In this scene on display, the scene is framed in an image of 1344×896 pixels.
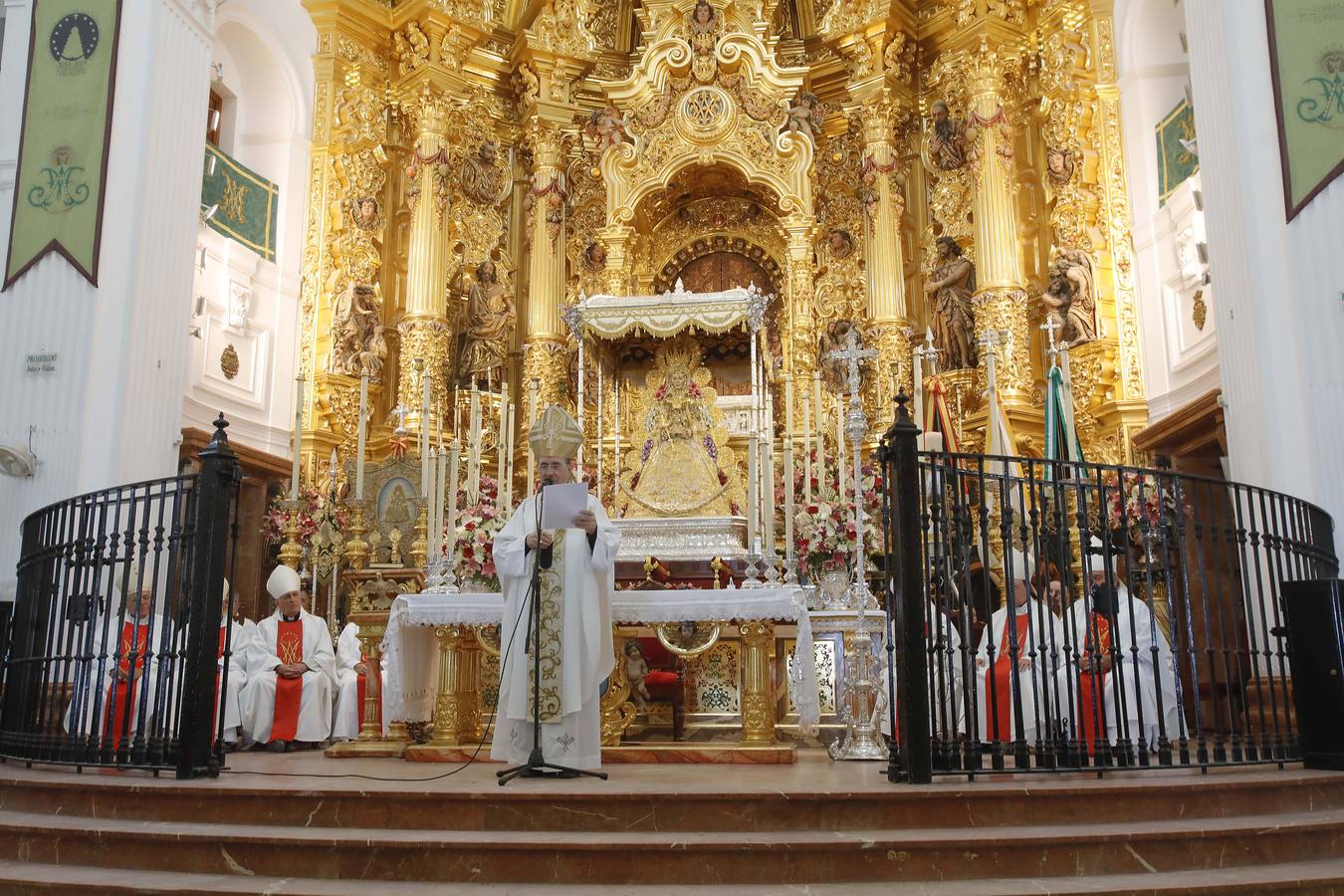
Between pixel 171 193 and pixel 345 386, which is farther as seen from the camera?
pixel 345 386

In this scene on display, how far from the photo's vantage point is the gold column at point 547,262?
47.0 feet

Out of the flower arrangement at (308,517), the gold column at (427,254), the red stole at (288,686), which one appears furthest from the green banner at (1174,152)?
the red stole at (288,686)

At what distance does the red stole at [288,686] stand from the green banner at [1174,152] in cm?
901

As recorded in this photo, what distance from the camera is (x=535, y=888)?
14.7 ft

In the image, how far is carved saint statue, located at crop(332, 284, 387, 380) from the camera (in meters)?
13.6

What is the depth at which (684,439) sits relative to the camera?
10172 mm

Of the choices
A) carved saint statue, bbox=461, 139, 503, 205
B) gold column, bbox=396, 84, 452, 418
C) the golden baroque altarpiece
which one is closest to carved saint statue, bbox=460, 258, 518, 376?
the golden baroque altarpiece

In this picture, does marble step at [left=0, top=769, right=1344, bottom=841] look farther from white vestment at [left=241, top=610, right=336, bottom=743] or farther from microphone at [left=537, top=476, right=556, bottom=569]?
white vestment at [left=241, top=610, right=336, bottom=743]

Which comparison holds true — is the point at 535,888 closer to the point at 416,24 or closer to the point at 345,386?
the point at 345,386

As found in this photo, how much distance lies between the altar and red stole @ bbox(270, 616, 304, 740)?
2.12 m

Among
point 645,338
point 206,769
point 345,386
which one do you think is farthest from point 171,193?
point 206,769

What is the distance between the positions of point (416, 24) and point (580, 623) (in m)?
10.5

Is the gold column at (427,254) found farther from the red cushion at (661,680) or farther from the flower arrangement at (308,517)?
the red cushion at (661,680)

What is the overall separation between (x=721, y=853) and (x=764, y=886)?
0.20 meters
